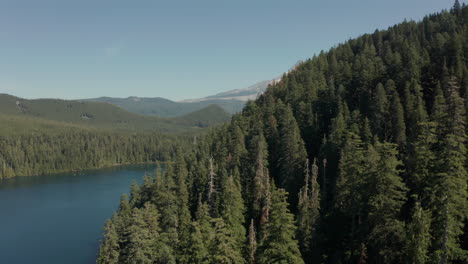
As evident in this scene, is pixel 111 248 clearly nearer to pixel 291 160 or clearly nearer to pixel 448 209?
pixel 291 160

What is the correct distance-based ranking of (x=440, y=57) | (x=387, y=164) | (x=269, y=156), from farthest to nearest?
(x=269, y=156), (x=440, y=57), (x=387, y=164)

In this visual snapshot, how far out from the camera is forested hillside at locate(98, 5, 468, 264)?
3094cm

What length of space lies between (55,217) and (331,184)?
86408 millimetres

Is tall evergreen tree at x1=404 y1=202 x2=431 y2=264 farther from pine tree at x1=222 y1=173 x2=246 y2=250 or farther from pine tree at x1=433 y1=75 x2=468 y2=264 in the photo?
pine tree at x1=222 y1=173 x2=246 y2=250

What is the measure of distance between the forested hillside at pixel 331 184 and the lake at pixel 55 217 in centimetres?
1256

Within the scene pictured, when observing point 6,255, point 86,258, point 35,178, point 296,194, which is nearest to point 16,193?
point 35,178

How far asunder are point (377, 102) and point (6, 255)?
86333 mm

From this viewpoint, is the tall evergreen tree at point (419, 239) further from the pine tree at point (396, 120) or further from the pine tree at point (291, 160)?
the pine tree at point (291, 160)

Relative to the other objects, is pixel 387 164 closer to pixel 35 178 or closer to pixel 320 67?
pixel 320 67

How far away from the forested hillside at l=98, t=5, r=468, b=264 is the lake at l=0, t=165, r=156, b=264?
1256 centimetres

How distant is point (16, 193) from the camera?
144 meters

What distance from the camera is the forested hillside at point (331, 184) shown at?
30938 mm

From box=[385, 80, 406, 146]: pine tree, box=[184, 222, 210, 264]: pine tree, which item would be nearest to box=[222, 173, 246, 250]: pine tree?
box=[184, 222, 210, 264]: pine tree

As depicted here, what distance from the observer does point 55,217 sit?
105 metres
